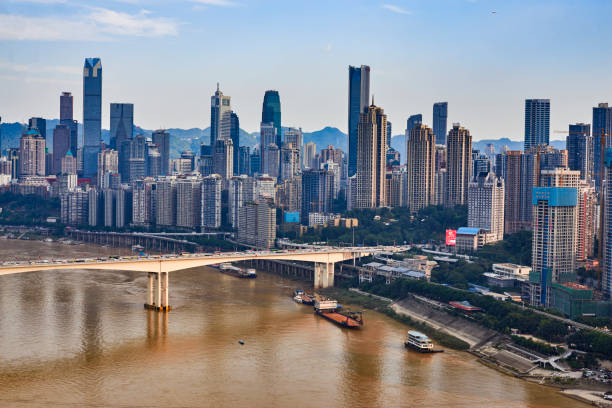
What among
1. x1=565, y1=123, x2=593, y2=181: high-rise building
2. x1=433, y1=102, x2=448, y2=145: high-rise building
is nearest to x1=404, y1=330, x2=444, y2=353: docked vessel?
x1=565, y1=123, x2=593, y2=181: high-rise building

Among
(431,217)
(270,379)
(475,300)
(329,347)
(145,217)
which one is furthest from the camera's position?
(145,217)

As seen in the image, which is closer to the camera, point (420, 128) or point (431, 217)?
point (431, 217)

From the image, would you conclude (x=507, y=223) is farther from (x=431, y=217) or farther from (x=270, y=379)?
(x=270, y=379)

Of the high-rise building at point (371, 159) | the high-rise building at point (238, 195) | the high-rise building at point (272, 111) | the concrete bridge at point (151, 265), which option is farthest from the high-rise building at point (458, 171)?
the high-rise building at point (272, 111)

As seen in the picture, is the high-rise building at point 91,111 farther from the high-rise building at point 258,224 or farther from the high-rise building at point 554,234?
the high-rise building at point 554,234

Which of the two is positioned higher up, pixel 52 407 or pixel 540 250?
pixel 540 250

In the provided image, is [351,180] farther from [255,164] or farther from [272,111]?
[272,111]

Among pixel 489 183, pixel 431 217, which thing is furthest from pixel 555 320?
pixel 431 217
